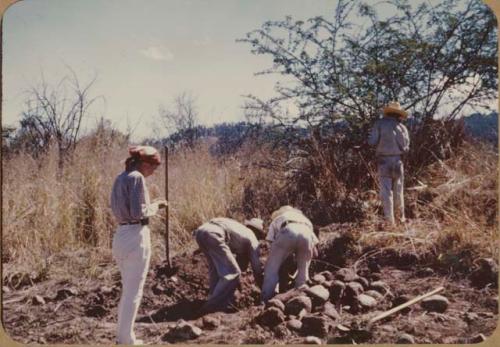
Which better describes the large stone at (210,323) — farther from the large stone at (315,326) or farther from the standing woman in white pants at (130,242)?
the large stone at (315,326)

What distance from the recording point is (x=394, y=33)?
6695mm

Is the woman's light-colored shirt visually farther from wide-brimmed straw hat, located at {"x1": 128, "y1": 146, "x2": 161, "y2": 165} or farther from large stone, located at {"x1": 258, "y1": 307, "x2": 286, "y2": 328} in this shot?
large stone, located at {"x1": 258, "y1": 307, "x2": 286, "y2": 328}

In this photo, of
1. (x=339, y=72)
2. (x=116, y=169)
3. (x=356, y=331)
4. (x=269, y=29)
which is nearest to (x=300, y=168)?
(x=339, y=72)

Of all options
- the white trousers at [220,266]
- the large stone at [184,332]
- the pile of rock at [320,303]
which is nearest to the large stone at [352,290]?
the pile of rock at [320,303]

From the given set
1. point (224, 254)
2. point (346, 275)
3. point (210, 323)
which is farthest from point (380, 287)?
point (210, 323)

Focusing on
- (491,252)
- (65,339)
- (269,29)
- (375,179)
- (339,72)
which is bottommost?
(65,339)

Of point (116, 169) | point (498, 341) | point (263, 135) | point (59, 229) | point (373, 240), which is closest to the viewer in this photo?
point (498, 341)

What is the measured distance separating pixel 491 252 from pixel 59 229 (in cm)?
424


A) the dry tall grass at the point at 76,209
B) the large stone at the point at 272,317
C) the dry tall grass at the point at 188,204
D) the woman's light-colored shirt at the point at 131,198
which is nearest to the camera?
the woman's light-colored shirt at the point at 131,198

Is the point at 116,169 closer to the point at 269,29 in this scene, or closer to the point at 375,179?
the point at 269,29

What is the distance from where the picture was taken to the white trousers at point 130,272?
3350 millimetres

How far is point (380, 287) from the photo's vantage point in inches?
167

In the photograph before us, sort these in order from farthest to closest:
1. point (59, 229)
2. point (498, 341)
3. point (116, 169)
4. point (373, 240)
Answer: point (116, 169)
point (59, 229)
point (373, 240)
point (498, 341)

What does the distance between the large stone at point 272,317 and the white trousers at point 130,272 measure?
899mm
